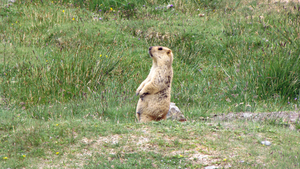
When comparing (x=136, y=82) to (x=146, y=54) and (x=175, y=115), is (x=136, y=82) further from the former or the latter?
(x=175, y=115)

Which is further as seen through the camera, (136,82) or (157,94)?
(136,82)

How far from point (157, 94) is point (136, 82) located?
94.6 inches

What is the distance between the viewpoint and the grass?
161 inches

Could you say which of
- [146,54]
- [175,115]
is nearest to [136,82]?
[146,54]

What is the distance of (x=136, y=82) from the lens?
767 cm

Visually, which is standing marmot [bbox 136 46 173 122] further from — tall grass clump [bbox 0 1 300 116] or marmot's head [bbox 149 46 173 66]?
tall grass clump [bbox 0 1 300 116]

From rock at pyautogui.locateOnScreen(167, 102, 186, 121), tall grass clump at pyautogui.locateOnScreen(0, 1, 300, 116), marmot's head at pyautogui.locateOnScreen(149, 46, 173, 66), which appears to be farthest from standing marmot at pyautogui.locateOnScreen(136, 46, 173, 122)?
tall grass clump at pyautogui.locateOnScreen(0, 1, 300, 116)

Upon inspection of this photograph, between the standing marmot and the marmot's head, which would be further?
the marmot's head

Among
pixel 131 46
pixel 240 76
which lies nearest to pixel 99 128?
pixel 240 76

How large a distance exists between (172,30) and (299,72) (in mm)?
4185

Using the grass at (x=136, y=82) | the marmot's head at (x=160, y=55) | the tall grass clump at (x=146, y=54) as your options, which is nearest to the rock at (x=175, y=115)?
the grass at (x=136, y=82)

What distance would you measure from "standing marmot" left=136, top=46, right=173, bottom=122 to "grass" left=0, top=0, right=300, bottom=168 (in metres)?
0.41

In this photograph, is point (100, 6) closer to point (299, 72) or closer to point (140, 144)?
point (299, 72)

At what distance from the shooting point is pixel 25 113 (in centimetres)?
594
